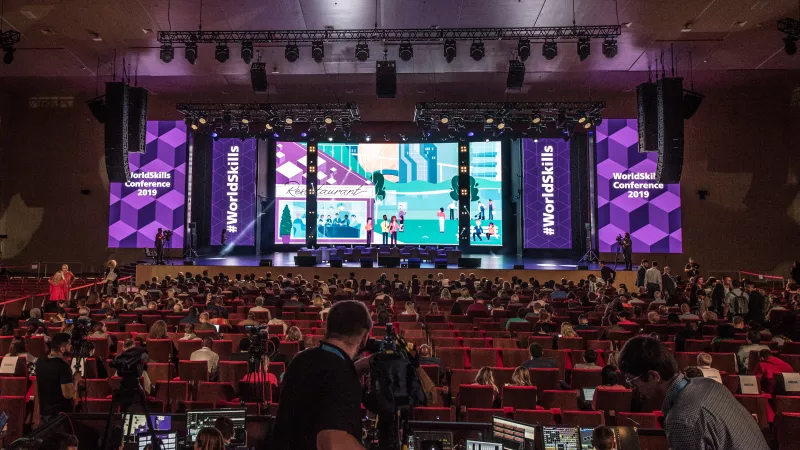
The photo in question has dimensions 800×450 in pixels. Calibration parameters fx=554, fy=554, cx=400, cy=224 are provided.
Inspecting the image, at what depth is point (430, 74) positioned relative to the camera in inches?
723

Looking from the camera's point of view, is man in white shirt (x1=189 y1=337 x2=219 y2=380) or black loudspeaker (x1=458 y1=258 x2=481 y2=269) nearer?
Result: man in white shirt (x1=189 y1=337 x2=219 y2=380)

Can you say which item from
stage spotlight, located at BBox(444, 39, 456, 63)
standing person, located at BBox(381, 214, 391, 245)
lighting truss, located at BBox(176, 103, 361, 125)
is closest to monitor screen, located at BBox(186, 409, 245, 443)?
stage spotlight, located at BBox(444, 39, 456, 63)

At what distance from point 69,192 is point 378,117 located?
1222cm

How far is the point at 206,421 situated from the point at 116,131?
1281 centimetres

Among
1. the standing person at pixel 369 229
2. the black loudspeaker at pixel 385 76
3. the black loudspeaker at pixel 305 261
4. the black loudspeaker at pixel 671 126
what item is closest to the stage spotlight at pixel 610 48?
the black loudspeaker at pixel 671 126

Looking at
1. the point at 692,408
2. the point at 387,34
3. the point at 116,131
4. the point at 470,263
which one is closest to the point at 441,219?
the point at 470,263

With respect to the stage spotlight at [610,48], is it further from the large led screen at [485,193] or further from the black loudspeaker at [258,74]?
the large led screen at [485,193]

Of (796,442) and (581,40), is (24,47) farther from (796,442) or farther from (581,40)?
(796,442)

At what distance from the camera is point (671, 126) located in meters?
14.4

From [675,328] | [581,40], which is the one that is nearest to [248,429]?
[675,328]

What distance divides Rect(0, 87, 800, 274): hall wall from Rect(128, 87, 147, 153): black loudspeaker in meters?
6.05

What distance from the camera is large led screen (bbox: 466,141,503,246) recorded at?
22312 millimetres

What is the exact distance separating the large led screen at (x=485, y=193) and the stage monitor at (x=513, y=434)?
722 inches

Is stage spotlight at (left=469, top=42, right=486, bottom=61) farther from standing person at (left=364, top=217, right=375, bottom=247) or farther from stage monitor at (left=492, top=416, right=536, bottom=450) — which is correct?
standing person at (left=364, top=217, right=375, bottom=247)
